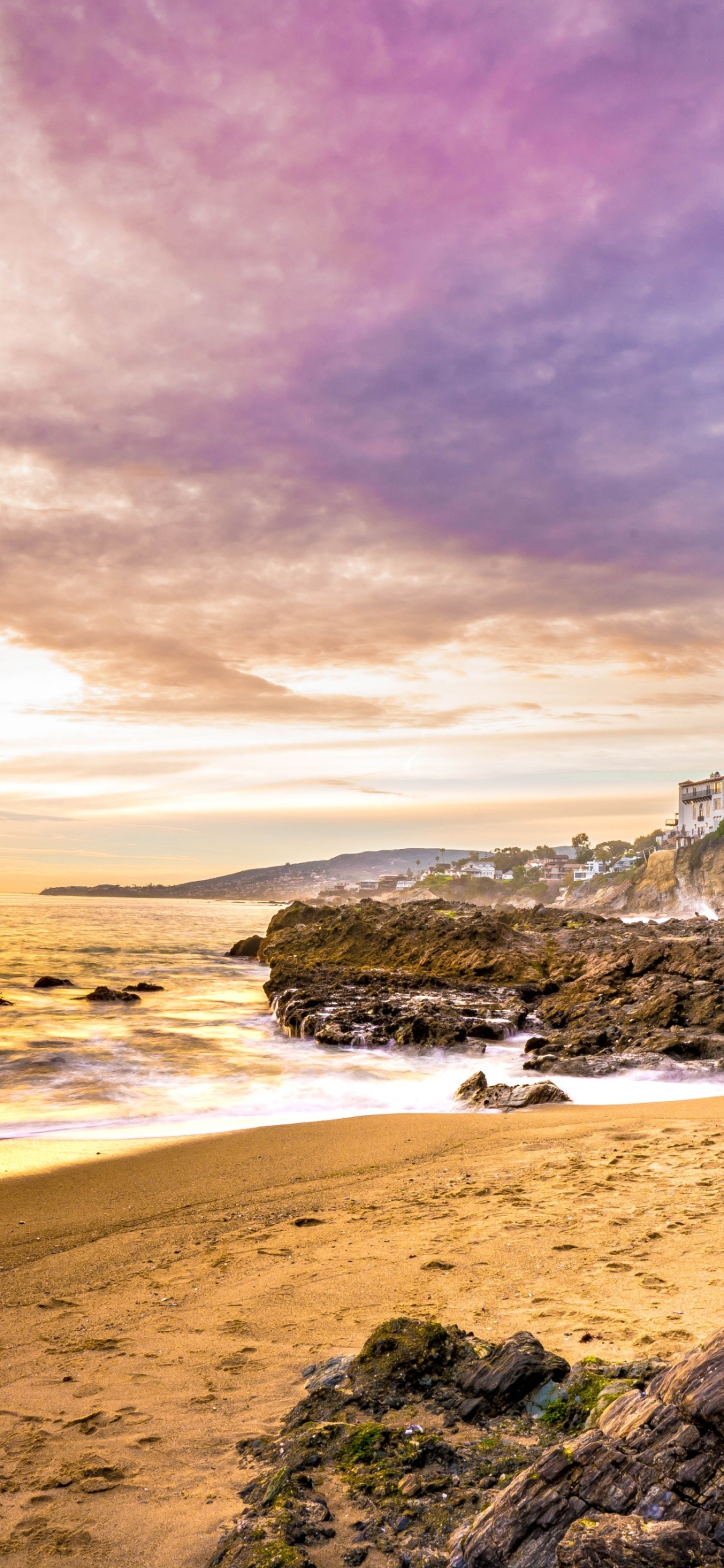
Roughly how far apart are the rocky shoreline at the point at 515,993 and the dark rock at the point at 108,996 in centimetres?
453

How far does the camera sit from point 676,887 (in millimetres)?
106000

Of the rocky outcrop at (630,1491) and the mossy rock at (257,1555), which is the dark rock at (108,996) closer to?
the mossy rock at (257,1555)

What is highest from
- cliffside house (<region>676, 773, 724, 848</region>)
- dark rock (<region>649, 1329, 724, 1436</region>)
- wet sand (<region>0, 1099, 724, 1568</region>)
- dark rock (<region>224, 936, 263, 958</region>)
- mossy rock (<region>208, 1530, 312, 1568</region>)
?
cliffside house (<region>676, 773, 724, 848</region>)

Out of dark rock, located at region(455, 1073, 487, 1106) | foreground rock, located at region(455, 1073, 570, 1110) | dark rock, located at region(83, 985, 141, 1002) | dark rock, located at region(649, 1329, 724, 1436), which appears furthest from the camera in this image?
dark rock, located at region(83, 985, 141, 1002)

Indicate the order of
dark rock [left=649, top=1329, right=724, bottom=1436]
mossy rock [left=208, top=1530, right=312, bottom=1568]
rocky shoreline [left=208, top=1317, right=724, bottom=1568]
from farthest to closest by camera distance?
1. mossy rock [left=208, top=1530, right=312, bottom=1568]
2. dark rock [left=649, top=1329, right=724, bottom=1436]
3. rocky shoreline [left=208, top=1317, right=724, bottom=1568]

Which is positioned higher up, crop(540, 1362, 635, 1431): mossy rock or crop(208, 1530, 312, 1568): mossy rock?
crop(540, 1362, 635, 1431): mossy rock

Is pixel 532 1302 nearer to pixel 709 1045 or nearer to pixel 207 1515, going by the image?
pixel 207 1515

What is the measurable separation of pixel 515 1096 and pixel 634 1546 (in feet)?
33.9

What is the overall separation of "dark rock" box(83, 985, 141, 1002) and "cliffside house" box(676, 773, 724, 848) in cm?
9838

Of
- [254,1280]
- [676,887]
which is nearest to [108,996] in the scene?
[254,1280]

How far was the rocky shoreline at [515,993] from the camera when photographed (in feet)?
52.6

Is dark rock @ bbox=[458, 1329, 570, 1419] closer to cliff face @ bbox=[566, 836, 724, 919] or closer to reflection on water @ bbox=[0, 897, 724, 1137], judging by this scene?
reflection on water @ bbox=[0, 897, 724, 1137]

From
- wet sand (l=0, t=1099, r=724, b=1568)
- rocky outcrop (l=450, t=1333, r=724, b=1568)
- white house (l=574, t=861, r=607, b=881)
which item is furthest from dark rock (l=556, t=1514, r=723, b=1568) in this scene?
white house (l=574, t=861, r=607, b=881)

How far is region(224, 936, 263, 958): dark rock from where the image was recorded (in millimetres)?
48094
